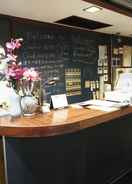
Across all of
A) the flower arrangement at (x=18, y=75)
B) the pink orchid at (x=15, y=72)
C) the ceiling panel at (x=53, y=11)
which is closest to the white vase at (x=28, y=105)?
the flower arrangement at (x=18, y=75)

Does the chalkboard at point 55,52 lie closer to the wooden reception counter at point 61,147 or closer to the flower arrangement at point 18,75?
the wooden reception counter at point 61,147

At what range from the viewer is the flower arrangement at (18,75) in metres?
1.81

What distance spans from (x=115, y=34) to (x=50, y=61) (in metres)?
1.89

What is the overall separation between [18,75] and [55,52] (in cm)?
201

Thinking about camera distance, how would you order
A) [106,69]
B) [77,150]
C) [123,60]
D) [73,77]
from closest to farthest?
[77,150], [73,77], [106,69], [123,60]

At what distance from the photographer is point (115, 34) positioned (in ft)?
15.8

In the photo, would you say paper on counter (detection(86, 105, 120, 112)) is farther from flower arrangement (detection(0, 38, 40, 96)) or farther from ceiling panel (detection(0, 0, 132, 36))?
ceiling panel (detection(0, 0, 132, 36))

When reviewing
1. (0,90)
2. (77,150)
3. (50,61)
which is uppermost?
(50,61)

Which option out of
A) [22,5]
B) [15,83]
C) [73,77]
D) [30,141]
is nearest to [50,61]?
[73,77]

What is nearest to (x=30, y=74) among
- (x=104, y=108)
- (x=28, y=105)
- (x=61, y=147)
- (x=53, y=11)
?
(x=28, y=105)

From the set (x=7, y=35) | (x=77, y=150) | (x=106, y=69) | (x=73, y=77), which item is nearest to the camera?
(x=77, y=150)

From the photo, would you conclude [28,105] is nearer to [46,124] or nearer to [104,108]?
[46,124]

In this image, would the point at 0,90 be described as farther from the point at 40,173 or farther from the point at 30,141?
the point at 40,173

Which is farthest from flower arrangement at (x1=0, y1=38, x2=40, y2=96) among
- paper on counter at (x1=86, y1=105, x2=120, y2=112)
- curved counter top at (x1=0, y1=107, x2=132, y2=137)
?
paper on counter at (x1=86, y1=105, x2=120, y2=112)
